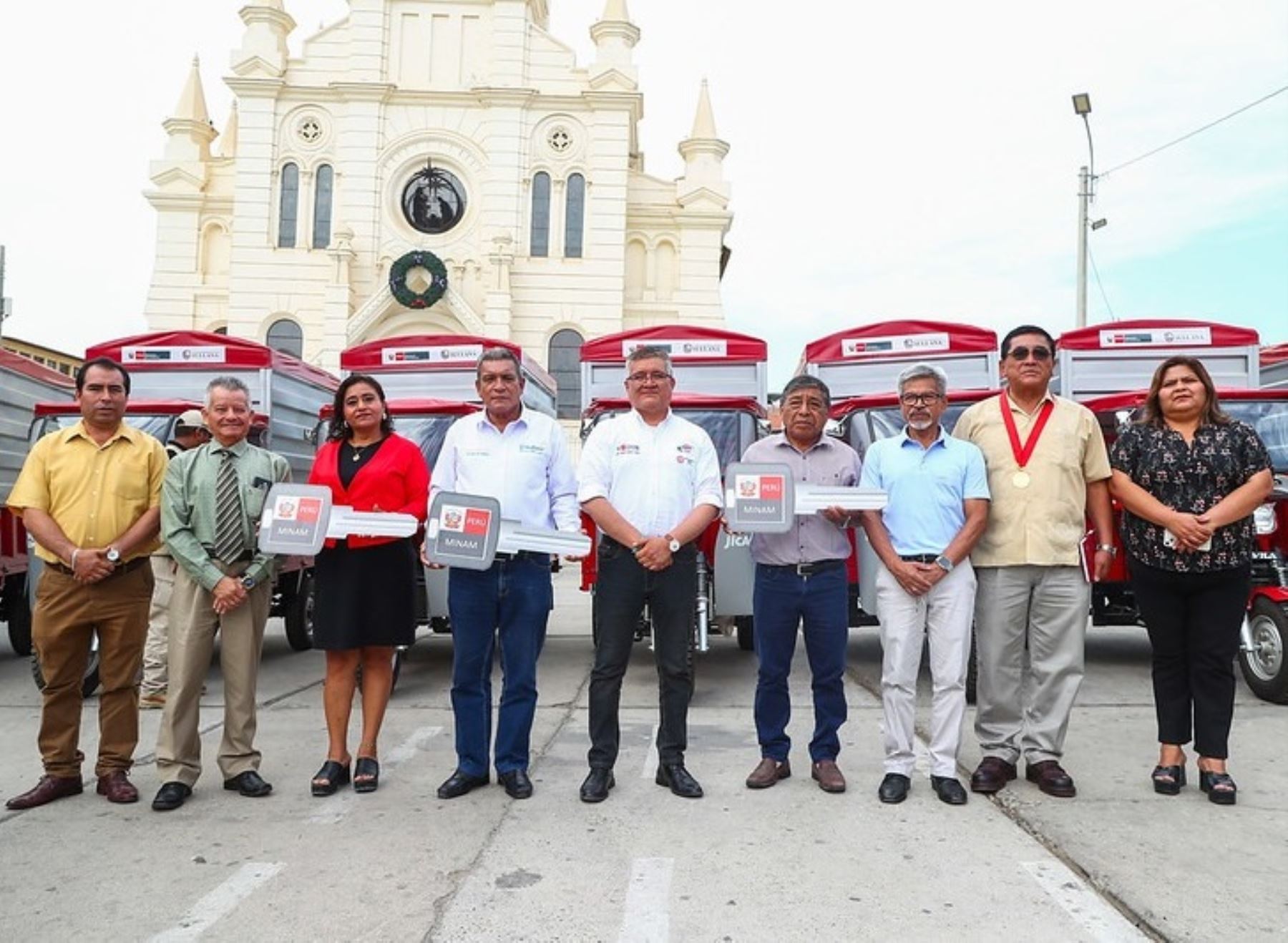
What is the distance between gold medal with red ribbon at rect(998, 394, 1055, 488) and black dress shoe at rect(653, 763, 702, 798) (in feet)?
6.99

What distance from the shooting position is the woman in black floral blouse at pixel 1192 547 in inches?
185

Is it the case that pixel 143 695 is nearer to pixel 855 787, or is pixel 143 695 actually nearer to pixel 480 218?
pixel 855 787

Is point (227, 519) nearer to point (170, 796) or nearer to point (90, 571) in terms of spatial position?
point (90, 571)

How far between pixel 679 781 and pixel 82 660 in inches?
118

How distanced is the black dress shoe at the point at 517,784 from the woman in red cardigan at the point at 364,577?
2.19ft

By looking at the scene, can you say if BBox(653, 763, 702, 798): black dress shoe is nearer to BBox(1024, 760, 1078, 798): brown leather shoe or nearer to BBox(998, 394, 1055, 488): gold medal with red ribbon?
BBox(1024, 760, 1078, 798): brown leather shoe

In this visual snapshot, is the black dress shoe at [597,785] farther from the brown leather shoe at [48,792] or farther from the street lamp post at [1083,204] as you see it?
the street lamp post at [1083,204]

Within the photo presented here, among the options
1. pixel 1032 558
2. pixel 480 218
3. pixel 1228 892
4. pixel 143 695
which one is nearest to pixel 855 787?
pixel 1032 558

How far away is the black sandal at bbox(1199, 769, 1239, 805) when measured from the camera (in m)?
4.60

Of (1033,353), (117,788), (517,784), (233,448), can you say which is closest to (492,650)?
(517,784)

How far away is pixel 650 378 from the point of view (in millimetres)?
4914

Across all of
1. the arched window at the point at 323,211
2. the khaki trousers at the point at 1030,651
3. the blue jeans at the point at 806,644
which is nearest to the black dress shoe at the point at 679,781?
the blue jeans at the point at 806,644

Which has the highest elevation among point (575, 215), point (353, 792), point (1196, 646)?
point (575, 215)

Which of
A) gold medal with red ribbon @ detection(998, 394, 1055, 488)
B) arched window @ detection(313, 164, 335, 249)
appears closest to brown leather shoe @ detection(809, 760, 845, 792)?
gold medal with red ribbon @ detection(998, 394, 1055, 488)
